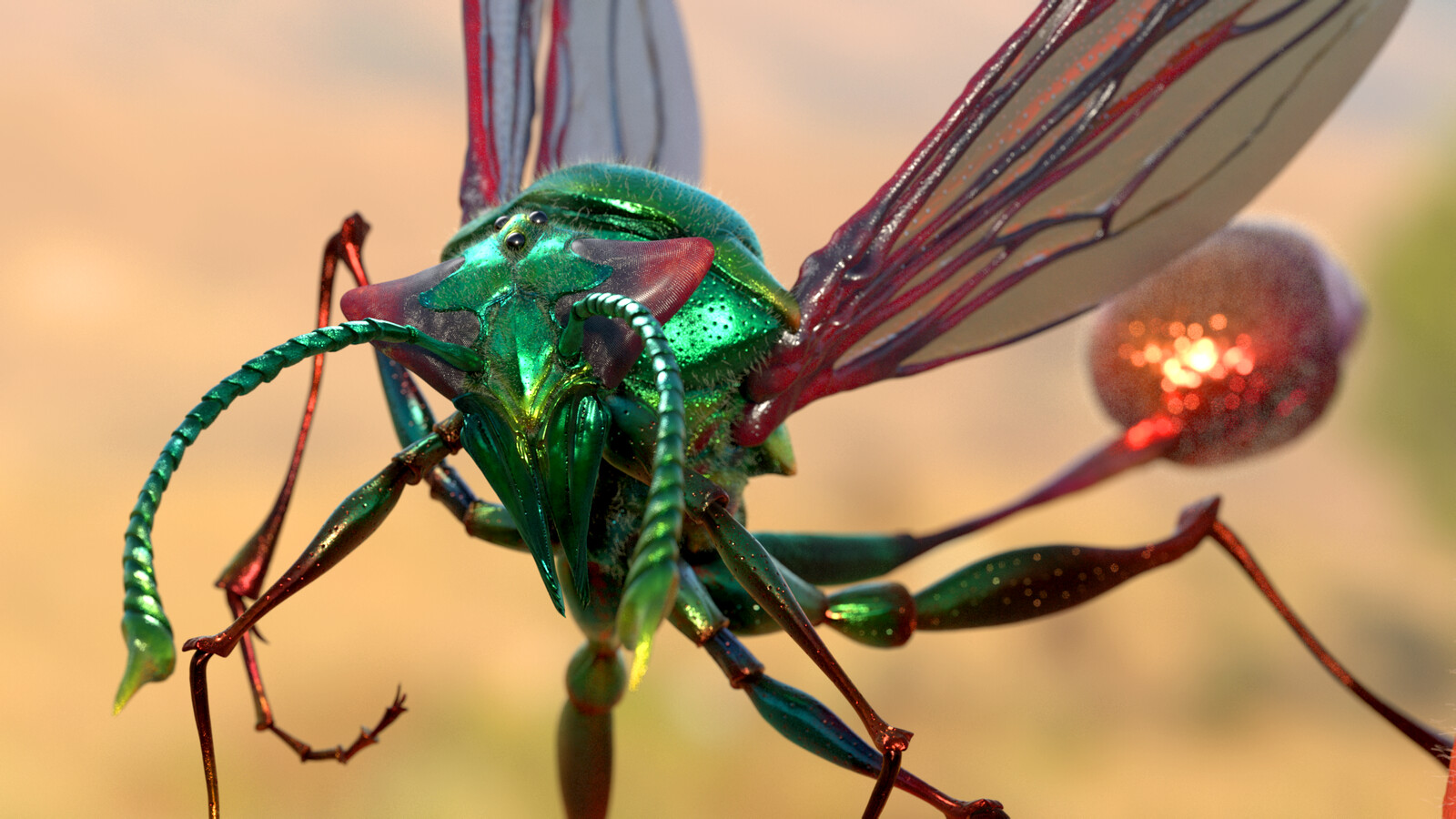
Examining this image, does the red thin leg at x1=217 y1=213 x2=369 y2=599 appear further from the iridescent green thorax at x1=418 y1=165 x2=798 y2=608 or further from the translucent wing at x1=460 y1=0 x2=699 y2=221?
the iridescent green thorax at x1=418 y1=165 x2=798 y2=608

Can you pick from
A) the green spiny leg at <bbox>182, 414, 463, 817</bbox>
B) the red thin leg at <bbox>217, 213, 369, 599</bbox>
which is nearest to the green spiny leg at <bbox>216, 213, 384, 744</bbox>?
the red thin leg at <bbox>217, 213, 369, 599</bbox>

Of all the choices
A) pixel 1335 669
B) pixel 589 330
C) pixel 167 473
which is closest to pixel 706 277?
pixel 589 330

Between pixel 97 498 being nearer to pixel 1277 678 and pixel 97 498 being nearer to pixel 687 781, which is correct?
pixel 687 781

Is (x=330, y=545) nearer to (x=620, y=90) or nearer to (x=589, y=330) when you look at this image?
(x=589, y=330)

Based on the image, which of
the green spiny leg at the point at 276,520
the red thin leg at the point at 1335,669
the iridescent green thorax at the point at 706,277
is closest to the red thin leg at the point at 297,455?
the green spiny leg at the point at 276,520

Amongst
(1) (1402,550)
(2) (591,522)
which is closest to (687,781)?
(2) (591,522)
